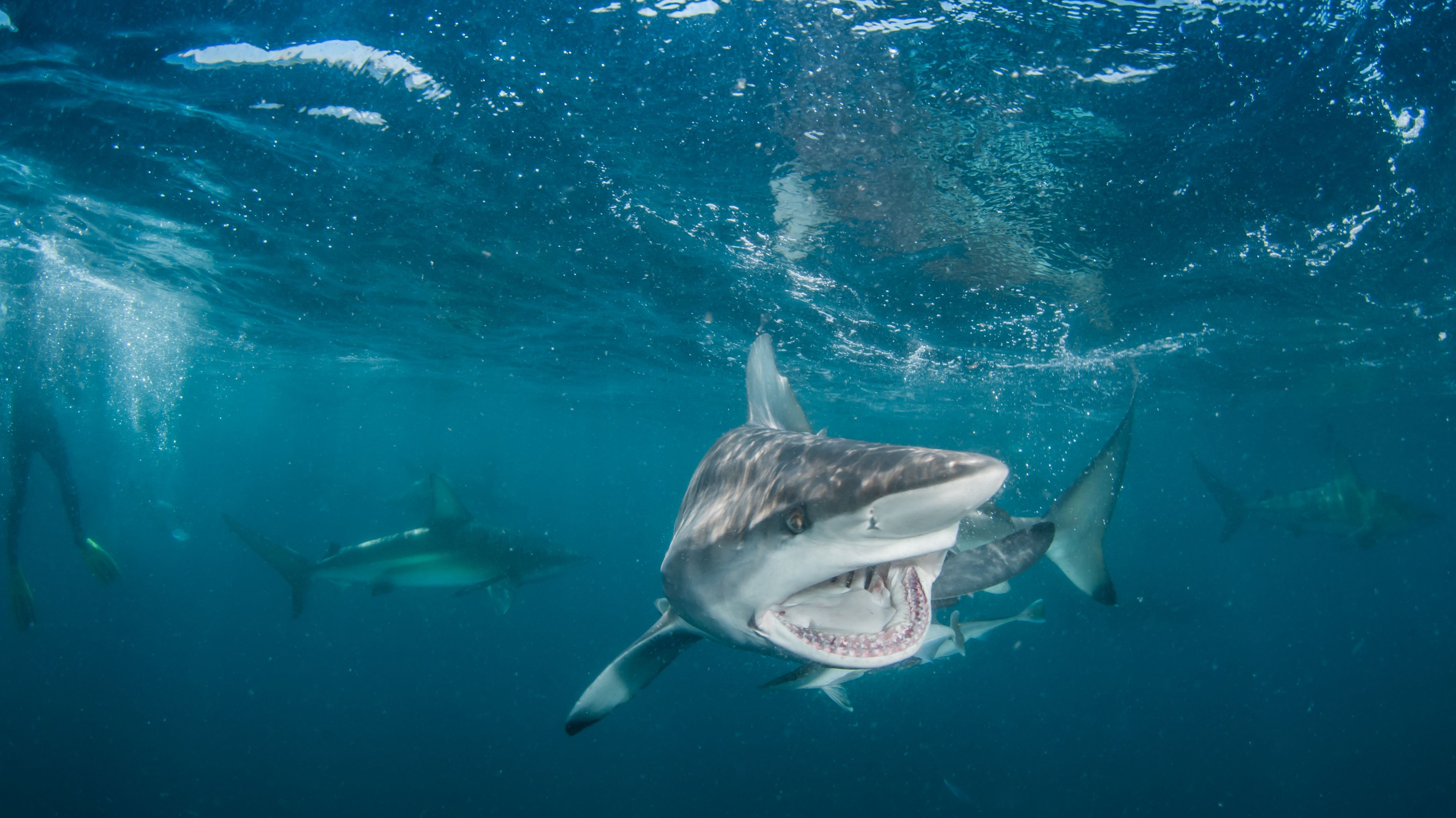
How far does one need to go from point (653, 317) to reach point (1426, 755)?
3135cm

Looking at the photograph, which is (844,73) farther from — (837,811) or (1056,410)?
(1056,410)

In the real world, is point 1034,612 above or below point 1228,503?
above

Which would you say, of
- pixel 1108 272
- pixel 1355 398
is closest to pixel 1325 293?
pixel 1108 272

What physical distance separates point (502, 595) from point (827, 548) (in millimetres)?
12930

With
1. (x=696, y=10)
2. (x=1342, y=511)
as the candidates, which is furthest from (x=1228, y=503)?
(x=696, y=10)

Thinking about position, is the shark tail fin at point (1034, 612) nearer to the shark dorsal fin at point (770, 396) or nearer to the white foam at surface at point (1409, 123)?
the shark dorsal fin at point (770, 396)

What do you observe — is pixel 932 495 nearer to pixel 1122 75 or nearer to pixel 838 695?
pixel 838 695

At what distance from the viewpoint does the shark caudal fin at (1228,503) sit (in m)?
19.8

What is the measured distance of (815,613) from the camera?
7.77 ft

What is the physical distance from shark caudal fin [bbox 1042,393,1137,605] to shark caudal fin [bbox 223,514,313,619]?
13779 millimetres

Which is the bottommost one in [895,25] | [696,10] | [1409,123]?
[696,10]

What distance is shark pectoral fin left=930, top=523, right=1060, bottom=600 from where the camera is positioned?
106 inches

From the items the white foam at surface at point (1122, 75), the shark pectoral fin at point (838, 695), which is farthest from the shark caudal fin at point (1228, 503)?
the shark pectoral fin at point (838, 695)

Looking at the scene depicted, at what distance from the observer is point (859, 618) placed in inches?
89.4
